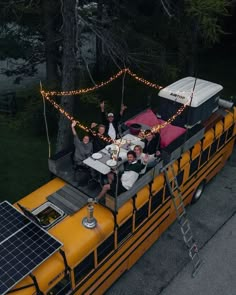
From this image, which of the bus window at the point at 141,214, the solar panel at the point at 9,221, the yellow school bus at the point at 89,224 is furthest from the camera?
the bus window at the point at 141,214

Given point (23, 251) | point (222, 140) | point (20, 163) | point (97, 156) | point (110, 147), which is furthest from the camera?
point (20, 163)

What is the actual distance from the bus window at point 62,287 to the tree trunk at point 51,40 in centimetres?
720

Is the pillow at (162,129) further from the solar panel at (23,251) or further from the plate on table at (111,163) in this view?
the solar panel at (23,251)

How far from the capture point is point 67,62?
10.2 metres

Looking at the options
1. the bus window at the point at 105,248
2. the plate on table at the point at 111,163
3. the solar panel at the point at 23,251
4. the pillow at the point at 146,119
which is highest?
the pillow at the point at 146,119

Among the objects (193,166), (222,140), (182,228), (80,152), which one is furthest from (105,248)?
(222,140)

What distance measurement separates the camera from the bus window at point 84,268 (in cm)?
705

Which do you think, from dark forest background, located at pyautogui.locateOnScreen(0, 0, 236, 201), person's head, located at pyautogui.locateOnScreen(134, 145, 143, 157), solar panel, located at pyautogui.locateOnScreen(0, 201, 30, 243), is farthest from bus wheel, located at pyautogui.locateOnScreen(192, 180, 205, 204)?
solar panel, located at pyautogui.locateOnScreen(0, 201, 30, 243)

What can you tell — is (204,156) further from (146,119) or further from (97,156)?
(97,156)

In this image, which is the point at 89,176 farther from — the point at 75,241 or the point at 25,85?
the point at 25,85

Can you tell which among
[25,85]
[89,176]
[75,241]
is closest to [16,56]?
[25,85]

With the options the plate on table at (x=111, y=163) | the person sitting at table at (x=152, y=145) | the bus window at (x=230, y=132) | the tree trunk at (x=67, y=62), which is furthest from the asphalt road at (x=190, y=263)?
the tree trunk at (x=67, y=62)

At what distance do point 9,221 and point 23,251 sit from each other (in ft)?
2.82

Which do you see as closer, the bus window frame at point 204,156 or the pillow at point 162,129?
the pillow at point 162,129
